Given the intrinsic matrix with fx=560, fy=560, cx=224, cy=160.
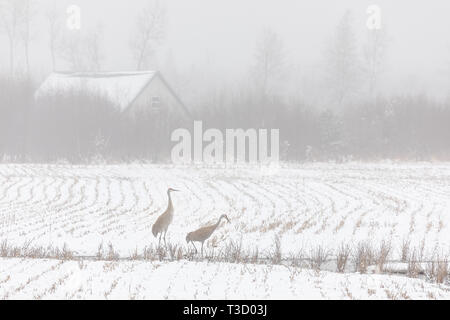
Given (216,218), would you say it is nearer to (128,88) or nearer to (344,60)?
(128,88)

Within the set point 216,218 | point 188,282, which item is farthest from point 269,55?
point 188,282

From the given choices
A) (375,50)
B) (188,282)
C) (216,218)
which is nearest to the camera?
(188,282)

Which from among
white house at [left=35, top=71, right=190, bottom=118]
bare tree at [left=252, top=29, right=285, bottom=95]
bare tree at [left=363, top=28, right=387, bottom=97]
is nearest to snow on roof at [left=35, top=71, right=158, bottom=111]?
white house at [left=35, top=71, right=190, bottom=118]

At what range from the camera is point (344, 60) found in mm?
62000

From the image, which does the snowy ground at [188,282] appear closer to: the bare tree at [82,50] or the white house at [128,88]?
the white house at [128,88]

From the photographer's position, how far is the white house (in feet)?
144

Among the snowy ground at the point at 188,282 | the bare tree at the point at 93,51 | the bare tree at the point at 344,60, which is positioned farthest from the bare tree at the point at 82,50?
the snowy ground at the point at 188,282

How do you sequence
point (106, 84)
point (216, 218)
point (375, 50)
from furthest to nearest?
point (375, 50) → point (106, 84) → point (216, 218)

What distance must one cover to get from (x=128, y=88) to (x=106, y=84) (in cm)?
344

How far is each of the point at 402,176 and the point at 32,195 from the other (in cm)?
1930

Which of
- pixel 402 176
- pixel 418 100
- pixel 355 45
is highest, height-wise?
pixel 355 45
